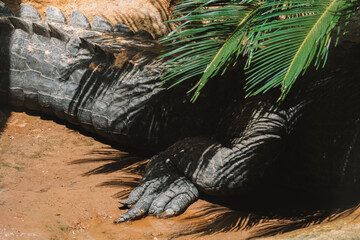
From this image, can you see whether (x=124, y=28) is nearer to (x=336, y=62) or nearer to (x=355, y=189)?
(x=336, y=62)

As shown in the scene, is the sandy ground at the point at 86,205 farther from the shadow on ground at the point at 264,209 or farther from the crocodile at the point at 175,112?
the crocodile at the point at 175,112

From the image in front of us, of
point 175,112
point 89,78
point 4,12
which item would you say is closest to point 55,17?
point 4,12

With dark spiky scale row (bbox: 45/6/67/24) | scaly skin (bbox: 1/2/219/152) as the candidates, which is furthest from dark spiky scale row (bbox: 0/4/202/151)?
dark spiky scale row (bbox: 45/6/67/24)

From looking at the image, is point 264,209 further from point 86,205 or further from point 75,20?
point 75,20

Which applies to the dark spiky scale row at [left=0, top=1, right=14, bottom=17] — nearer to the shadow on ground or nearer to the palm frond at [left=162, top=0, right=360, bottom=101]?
the shadow on ground

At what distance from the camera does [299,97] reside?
362 cm

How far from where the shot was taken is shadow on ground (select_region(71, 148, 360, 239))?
3168 mm

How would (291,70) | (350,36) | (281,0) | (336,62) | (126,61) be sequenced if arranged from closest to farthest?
(291,70) → (281,0) → (336,62) → (350,36) → (126,61)

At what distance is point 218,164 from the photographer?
356cm

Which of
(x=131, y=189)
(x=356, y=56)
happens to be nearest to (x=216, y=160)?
(x=131, y=189)

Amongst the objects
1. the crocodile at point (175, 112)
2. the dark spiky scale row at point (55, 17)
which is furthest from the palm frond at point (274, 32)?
the dark spiky scale row at point (55, 17)

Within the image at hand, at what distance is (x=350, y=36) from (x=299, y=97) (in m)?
0.73

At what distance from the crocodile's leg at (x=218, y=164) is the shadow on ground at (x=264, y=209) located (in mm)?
139

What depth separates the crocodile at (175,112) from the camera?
11.4ft
